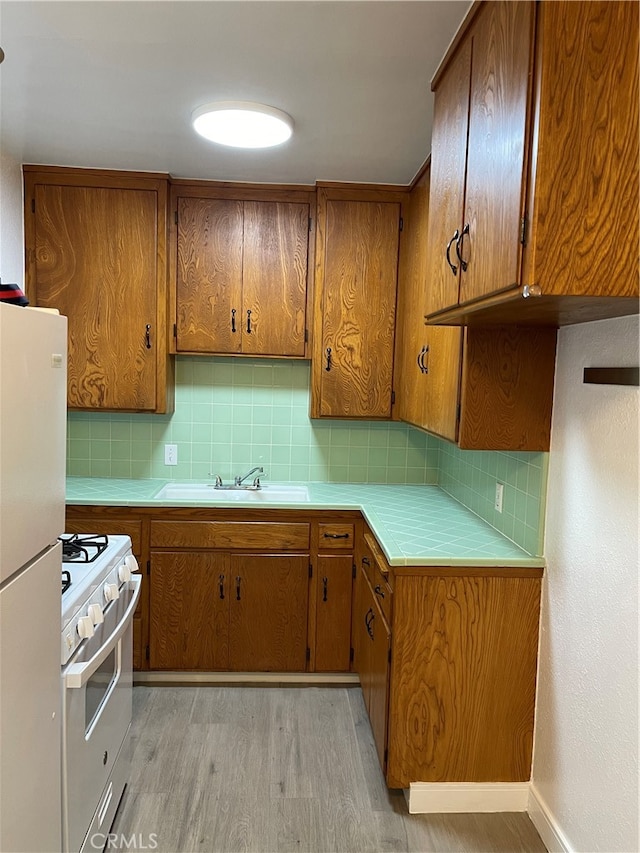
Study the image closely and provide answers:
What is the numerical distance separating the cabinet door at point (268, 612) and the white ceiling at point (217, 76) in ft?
6.11

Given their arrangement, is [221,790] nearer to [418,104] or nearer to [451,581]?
[451,581]

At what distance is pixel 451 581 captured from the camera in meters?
2.02

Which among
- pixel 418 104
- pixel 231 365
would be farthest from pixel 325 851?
pixel 418 104

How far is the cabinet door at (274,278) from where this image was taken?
3035 mm

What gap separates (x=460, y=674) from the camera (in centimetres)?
204

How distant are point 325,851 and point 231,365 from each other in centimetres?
227

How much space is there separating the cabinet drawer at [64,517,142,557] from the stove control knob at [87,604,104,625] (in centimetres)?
118

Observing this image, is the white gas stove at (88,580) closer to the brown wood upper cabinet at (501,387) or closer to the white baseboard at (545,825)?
the brown wood upper cabinet at (501,387)

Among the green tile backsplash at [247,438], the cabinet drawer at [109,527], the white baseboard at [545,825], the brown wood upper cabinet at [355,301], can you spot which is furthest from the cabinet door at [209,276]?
the white baseboard at [545,825]

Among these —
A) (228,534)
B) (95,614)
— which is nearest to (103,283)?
(228,534)

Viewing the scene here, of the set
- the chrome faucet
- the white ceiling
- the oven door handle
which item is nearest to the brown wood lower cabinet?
the chrome faucet

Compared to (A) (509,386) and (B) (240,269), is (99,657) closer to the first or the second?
(A) (509,386)

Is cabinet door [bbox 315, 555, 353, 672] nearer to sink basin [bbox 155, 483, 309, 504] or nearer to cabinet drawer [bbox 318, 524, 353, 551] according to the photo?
cabinet drawer [bbox 318, 524, 353, 551]

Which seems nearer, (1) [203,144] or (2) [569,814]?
(2) [569,814]
